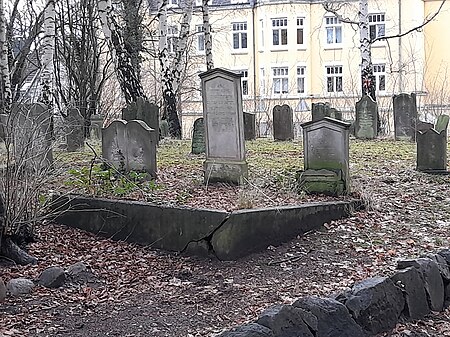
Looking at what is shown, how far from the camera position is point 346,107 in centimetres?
2878

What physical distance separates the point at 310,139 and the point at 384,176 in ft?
8.97

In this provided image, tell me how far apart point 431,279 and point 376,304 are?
2.69 feet

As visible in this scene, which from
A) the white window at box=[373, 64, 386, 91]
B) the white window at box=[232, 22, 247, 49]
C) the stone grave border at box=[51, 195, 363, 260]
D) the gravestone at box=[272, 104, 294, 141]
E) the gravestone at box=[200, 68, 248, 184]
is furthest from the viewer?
the white window at box=[232, 22, 247, 49]

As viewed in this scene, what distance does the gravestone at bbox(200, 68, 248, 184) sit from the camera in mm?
8648

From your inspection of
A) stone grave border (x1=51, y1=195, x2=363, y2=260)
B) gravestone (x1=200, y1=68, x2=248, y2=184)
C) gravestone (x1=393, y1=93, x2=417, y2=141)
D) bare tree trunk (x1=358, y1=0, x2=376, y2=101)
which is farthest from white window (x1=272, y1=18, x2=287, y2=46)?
stone grave border (x1=51, y1=195, x2=363, y2=260)

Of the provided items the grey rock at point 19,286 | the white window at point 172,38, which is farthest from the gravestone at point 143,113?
the white window at point 172,38

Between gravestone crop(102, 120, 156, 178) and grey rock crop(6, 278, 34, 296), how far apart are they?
3.46 m

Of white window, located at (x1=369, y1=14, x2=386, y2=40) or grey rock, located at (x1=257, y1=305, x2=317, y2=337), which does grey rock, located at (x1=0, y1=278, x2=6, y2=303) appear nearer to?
grey rock, located at (x1=257, y1=305, x2=317, y2=337)

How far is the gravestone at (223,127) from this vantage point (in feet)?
28.4

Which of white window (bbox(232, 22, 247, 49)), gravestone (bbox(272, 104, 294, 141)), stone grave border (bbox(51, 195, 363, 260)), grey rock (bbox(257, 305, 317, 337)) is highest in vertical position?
white window (bbox(232, 22, 247, 49))

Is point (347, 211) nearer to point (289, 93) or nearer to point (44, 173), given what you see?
point (44, 173)

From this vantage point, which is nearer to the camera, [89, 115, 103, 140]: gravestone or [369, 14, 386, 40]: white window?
[89, 115, 103, 140]: gravestone

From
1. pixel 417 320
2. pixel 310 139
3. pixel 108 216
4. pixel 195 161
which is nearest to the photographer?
pixel 417 320

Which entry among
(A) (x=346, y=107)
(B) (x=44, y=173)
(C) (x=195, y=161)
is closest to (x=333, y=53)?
(A) (x=346, y=107)
